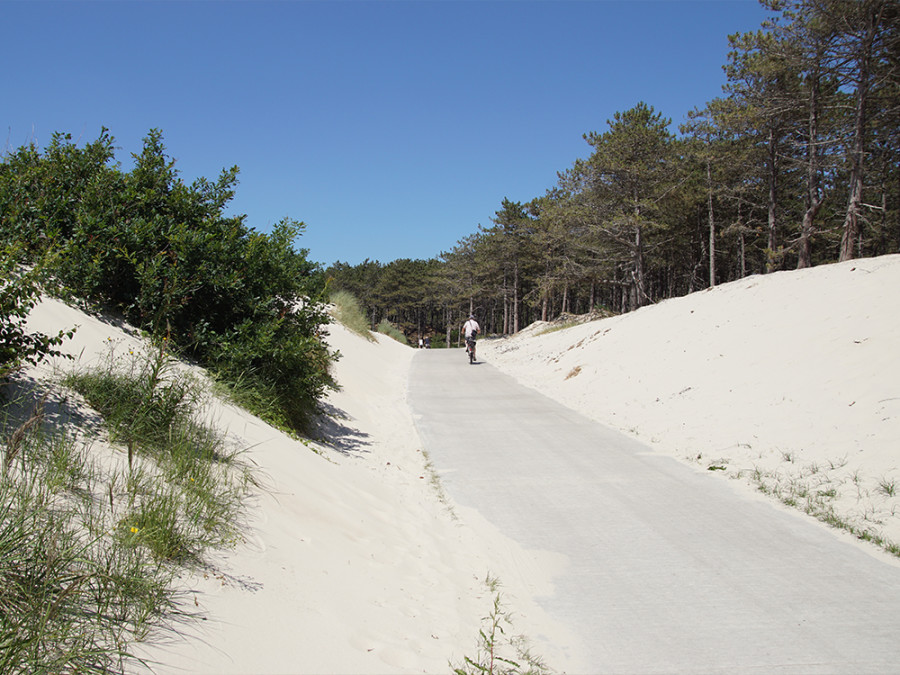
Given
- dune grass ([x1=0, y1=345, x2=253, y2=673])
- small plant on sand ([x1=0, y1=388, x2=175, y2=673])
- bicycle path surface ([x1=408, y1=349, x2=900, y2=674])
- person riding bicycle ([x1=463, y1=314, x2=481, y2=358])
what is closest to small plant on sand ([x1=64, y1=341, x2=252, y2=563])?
dune grass ([x1=0, y1=345, x2=253, y2=673])

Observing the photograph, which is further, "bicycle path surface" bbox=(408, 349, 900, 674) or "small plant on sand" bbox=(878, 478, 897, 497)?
"small plant on sand" bbox=(878, 478, 897, 497)

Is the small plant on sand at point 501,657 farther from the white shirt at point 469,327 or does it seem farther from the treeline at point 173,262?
the white shirt at point 469,327

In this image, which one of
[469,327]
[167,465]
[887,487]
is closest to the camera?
[167,465]

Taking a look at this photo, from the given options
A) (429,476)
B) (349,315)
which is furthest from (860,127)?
(349,315)

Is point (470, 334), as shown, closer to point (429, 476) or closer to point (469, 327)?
point (469, 327)

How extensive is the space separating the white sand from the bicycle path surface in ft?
1.25

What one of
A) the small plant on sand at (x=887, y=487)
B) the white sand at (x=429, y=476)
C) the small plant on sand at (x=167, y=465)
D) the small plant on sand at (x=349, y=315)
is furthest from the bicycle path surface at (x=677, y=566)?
the small plant on sand at (x=349, y=315)

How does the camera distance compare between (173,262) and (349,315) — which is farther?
(349,315)

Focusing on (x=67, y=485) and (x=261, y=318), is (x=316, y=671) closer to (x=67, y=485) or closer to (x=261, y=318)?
(x=67, y=485)

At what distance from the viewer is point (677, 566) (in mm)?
4492

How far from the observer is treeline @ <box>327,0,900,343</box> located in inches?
714

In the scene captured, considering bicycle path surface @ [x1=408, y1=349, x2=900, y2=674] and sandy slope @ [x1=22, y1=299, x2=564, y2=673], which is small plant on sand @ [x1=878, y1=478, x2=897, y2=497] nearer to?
bicycle path surface @ [x1=408, y1=349, x2=900, y2=674]

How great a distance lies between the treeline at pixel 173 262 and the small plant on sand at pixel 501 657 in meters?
4.19

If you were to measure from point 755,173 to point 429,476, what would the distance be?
29948 millimetres
